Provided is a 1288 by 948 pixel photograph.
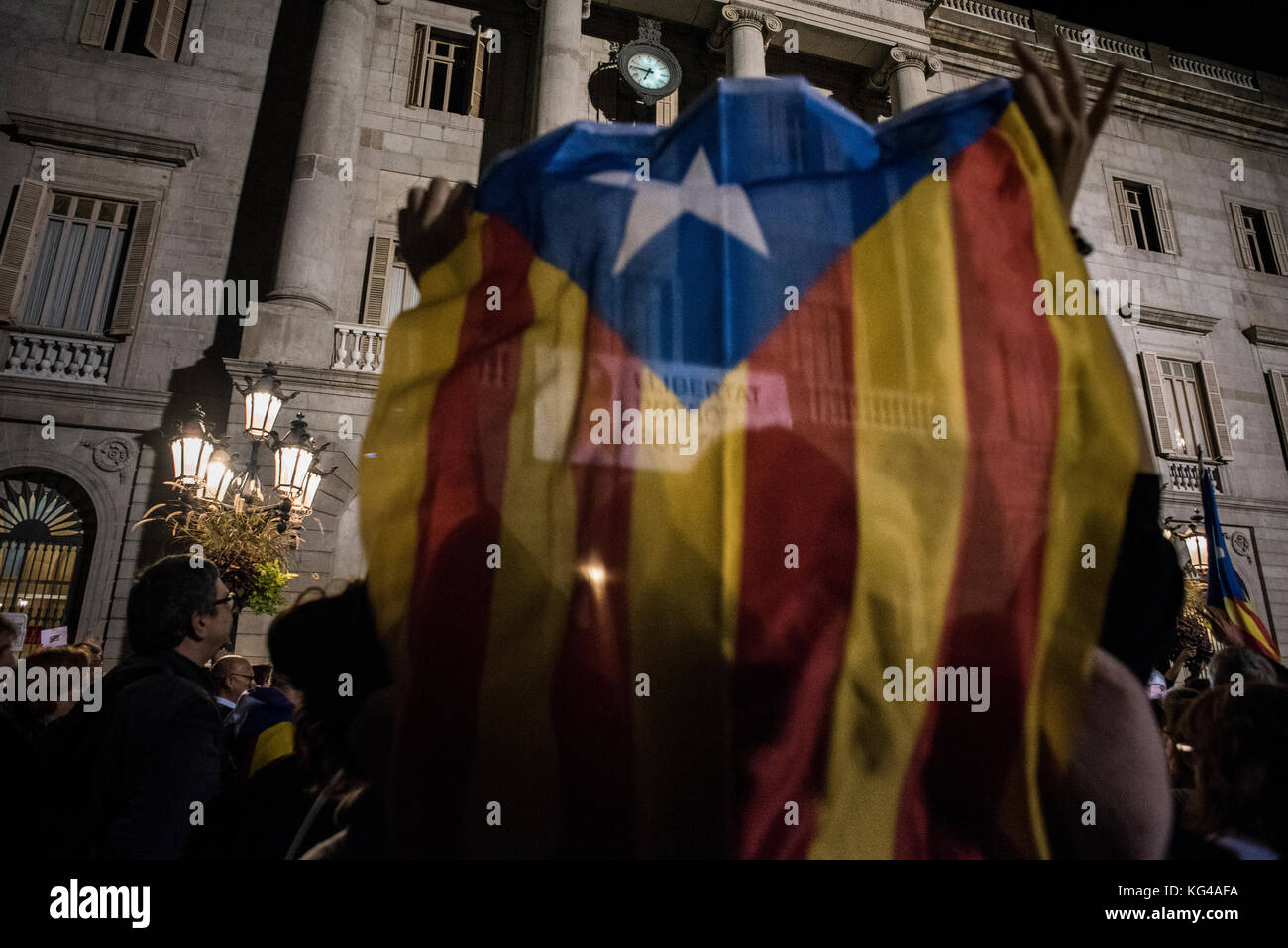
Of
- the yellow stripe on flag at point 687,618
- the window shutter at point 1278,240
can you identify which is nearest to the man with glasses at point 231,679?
the yellow stripe on flag at point 687,618

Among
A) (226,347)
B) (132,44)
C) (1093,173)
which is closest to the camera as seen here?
(226,347)

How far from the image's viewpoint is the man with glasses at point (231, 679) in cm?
494

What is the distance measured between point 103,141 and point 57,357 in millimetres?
3708

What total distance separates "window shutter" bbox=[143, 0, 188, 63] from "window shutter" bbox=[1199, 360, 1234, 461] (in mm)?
21654

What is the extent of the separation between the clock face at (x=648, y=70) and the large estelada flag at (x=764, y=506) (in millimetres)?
14222

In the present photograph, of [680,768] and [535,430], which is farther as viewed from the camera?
[535,430]

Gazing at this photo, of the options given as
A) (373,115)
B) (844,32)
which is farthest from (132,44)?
(844,32)

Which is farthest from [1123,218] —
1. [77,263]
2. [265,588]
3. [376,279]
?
[77,263]

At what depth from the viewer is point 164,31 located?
12586 mm

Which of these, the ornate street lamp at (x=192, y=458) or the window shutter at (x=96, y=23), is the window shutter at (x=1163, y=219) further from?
the window shutter at (x=96, y=23)
